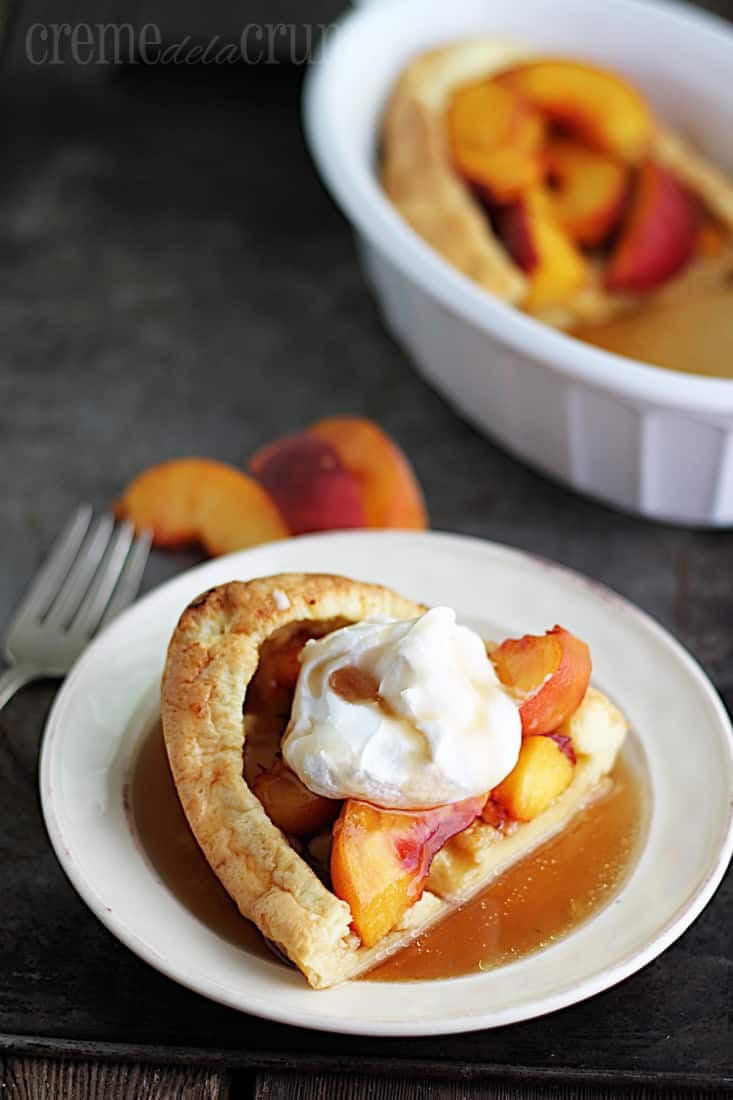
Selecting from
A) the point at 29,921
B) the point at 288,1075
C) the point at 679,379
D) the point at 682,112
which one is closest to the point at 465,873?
the point at 288,1075

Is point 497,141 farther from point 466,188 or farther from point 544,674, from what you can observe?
point 544,674

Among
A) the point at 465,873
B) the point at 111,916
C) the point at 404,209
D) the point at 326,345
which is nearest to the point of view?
the point at 111,916

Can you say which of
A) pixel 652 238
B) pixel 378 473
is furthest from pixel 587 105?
pixel 378 473

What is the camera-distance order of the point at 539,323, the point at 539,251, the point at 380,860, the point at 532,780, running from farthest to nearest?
the point at 539,251 < the point at 539,323 < the point at 532,780 < the point at 380,860

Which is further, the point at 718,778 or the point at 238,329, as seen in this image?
the point at 238,329

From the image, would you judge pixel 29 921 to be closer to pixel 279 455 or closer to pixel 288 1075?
pixel 288 1075

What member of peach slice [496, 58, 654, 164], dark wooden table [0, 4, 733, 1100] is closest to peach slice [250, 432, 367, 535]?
dark wooden table [0, 4, 733, 1100]

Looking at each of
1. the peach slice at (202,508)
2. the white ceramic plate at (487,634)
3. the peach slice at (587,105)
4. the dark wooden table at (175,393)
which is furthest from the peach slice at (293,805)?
the peach slice at (587,105)
